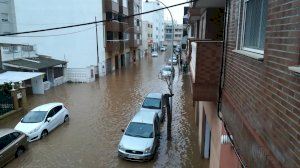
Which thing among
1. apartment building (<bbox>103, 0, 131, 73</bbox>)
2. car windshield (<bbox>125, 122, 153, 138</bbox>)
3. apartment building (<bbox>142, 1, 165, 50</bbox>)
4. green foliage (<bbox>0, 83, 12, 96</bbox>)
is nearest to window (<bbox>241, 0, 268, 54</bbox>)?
car windshield (<bbox>125, 122, 153, 138</bbox>)

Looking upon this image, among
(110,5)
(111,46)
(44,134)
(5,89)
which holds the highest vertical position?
(110,5)

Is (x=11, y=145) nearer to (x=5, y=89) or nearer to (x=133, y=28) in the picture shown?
(x=5, y=89)

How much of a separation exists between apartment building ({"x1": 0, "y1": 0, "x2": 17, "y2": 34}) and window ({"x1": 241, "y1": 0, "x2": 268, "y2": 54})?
1510 inches

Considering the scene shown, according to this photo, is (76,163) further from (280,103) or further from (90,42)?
(90,42)

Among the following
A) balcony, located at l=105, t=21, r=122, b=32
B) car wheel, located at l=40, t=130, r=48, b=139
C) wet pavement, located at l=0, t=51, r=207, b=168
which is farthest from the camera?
balcony, located at l=105, t=21, r=122, b=32

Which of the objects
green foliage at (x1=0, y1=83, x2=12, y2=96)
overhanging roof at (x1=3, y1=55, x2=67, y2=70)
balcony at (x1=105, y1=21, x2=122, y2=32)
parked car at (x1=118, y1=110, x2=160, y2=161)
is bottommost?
parked car at (x1=118, y1=110, x2=160, y2=161)

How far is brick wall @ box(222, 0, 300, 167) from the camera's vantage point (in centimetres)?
276

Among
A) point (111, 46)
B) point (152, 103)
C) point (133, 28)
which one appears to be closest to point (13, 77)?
point (152, 103)

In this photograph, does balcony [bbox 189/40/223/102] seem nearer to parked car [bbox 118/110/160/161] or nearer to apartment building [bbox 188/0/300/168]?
apartment building [bbox 188/0/300/168]

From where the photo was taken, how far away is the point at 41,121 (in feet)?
48.4

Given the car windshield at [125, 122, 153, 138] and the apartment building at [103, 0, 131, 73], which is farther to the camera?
the apartment building at [103, 0, 131, 73]

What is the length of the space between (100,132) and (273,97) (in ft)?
43.2

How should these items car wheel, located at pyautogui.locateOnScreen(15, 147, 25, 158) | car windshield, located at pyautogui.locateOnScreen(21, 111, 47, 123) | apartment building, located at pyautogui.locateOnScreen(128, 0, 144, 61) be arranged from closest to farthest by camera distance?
car wheel, located at pyautogui.locateOnScreen(15, 147, 25, 158) < car windshield, located at pyautogui.locateOnScreen(21, 111, 47, 123) < apartment building, located at pyautogui.locateOnScreen(128, 0, 144, 61)

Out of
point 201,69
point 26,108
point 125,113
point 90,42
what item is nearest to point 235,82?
point 201,69
